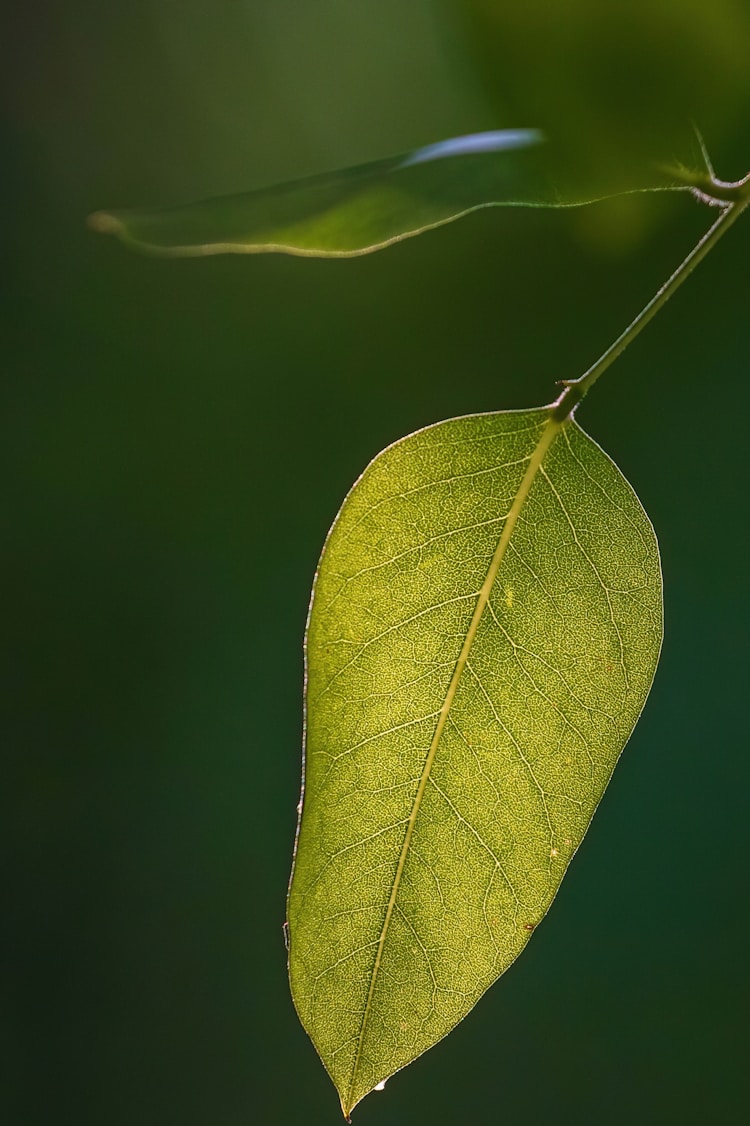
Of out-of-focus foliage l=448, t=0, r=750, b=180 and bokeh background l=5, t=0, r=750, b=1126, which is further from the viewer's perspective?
bokeh background l=5, t=0, r=750, b=1126

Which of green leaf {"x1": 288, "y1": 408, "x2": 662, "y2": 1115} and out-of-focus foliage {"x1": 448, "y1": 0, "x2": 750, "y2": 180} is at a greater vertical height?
out-of-focus foliage {"x1": 448, "y1": 0, "x2": 750, "y2": 180}

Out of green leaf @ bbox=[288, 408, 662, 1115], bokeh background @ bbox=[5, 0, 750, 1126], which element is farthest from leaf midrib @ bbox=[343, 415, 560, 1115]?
bokeh background @ bbox=[5, 0, 750, 1126]

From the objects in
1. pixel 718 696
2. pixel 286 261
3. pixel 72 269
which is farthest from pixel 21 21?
pixel 718 696

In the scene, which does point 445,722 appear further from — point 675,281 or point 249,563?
point 249,563

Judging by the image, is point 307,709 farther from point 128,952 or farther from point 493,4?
point 128,952

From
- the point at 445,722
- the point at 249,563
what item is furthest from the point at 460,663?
the point at 249,563

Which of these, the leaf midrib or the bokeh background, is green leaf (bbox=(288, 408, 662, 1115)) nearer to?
the leaf midrib
